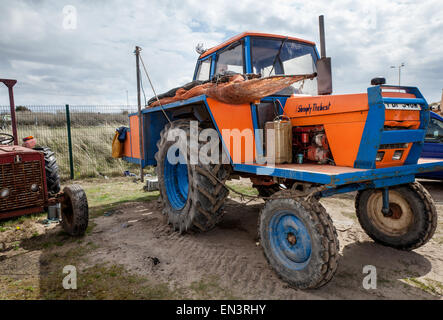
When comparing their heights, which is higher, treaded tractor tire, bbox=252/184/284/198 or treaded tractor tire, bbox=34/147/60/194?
treaded tractor tire, bbox=34/147/60/194

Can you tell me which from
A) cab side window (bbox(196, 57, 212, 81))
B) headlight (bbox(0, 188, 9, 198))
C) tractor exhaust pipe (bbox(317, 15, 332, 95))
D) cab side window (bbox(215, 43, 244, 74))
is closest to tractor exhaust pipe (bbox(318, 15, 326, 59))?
tractor exhaust pipe (bbox(317, 15, 332, 95))

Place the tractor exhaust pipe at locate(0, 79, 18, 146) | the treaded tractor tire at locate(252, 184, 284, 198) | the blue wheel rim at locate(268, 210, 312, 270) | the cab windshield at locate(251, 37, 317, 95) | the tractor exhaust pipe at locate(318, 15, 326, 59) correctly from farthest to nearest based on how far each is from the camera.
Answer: the treaded tractor tire at locate(252, 184, 284, 198) → the tractor exhaust pipe at locate(0, 79, 18, 146) → the cab windshield at locate(251, 37, 317, 95) → the tractor exhaust pipe at locate(318, 15, 326, 59) → the blue wheel rim at locate(268, 210, 312, 270)

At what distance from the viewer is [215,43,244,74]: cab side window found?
165 inches

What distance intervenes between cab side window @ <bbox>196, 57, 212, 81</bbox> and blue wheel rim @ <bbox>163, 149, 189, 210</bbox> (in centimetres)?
164

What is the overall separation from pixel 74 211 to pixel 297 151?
3.19m

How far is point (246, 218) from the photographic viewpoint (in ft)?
16.6

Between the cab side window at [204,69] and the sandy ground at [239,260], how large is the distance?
2.57 meters

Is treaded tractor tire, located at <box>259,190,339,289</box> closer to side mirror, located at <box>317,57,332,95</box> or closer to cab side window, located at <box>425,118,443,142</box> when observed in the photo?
side mirror, located at <box>317,57,332,95</box>

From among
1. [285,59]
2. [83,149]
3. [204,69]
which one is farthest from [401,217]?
[83,149]

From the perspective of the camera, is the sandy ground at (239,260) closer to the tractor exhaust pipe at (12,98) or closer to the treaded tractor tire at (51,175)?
the treaded tractor tire at (51,175)

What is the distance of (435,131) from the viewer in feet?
21.9
